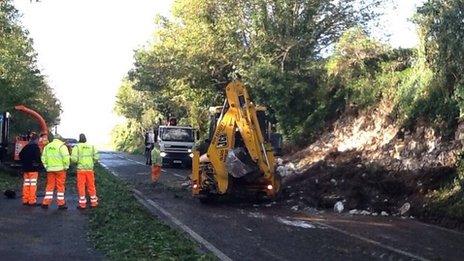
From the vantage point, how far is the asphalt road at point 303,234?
9.22 metres

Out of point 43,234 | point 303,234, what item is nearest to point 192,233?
point 303,234

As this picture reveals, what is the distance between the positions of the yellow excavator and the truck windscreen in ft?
61.5

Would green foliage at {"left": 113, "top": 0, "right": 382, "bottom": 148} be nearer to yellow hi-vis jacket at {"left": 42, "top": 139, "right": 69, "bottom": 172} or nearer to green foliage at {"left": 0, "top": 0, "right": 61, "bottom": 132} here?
green foliage at {"left": 0, "top": 0, "right": 61, "bottom": 132}

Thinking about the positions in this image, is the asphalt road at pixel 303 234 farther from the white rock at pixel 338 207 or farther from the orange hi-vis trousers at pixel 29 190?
the orange hi-vis trousers at pixel 29 190

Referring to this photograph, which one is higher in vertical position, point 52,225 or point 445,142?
point 445,142

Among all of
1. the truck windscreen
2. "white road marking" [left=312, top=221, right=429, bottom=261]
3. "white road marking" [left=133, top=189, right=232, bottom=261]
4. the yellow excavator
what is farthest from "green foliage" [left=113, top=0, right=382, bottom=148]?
"white road marking" [left=312, top=221, right=429, bottom=261]

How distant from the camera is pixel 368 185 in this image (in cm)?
1602

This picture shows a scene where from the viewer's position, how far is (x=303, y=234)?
11094 mm

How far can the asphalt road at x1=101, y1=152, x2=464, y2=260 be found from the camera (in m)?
9.22

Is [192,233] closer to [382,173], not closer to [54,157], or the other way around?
[54,157]

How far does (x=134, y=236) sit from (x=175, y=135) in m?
24.8

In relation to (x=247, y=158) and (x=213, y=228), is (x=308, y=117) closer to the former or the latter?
(x=247, y=158)

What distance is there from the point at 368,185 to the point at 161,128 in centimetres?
2023

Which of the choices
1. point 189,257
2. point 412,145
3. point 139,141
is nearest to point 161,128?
point 412,145
